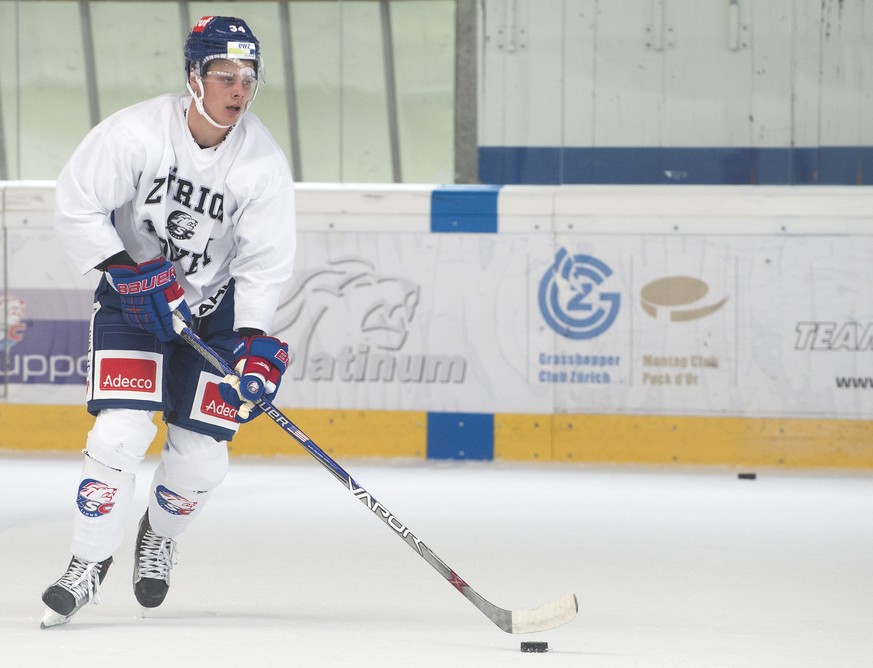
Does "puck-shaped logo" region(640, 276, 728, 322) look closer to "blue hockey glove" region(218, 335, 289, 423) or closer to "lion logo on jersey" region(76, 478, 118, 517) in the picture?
"blue hockey glove" region(218, 335, 289, 423)

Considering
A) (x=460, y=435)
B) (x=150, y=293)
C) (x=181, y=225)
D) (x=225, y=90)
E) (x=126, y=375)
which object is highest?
(x=225, y=90)

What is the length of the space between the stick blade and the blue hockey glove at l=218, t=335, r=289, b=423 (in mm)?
673

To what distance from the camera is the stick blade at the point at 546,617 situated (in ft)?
9.45

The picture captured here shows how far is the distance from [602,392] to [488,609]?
3128 mm

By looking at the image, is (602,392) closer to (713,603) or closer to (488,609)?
(713,603)

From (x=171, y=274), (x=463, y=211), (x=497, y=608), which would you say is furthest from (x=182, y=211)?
(x=463, y=211)

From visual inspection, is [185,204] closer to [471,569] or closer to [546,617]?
[546,617]

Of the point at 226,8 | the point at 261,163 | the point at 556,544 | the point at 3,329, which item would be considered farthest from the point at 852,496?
the point at 226,8

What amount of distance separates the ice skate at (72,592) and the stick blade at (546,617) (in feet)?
2.77

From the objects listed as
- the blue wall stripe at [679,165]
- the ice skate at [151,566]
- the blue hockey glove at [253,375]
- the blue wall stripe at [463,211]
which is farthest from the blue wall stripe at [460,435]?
the blue hockey glove at [253,375]

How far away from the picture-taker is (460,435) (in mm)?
6051

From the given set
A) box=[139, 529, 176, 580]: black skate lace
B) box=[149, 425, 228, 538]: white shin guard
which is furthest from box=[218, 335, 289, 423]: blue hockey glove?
box=[139, 529, 176, 580]: black skate lace

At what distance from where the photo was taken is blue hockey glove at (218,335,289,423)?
3.02m

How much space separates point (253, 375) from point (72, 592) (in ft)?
1.82
